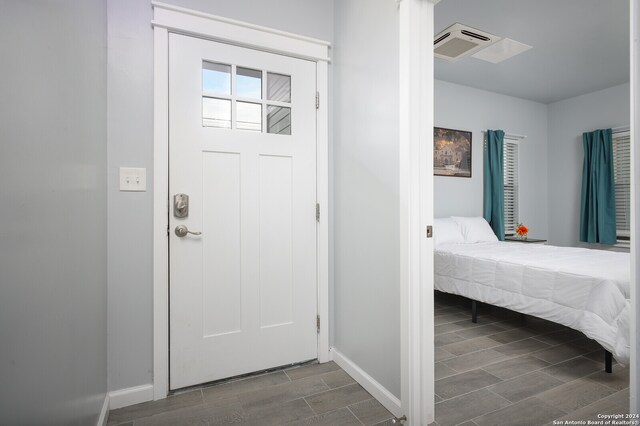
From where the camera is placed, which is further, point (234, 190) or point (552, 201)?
point (552, 201)

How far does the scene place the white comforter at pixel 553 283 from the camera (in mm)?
2020

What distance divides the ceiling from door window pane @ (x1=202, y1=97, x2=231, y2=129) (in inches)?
77.2

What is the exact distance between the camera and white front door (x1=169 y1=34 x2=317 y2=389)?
5.98 feet

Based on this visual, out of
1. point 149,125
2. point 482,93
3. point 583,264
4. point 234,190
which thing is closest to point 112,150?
point 149,125

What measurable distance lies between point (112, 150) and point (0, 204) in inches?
44.3

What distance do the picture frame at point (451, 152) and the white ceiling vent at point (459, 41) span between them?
107 cm

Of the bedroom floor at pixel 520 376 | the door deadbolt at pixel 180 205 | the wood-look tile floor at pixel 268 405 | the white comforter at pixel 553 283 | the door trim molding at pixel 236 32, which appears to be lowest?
the bedroom floor at pixel 520 376

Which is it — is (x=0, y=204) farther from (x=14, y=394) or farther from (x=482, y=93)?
(x=482, y=93)

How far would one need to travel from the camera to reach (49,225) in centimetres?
93

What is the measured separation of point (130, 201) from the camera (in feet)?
5.63

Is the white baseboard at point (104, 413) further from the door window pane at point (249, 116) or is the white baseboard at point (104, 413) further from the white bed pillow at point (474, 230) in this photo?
the white bed pillow at point (474, 230)

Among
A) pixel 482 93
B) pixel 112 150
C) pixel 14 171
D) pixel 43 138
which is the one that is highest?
pixel 482 93

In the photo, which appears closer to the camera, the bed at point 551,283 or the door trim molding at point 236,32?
the door trim molding at point 236,32

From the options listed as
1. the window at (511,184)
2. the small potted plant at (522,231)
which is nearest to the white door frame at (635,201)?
the small potted plant at (522,231)
